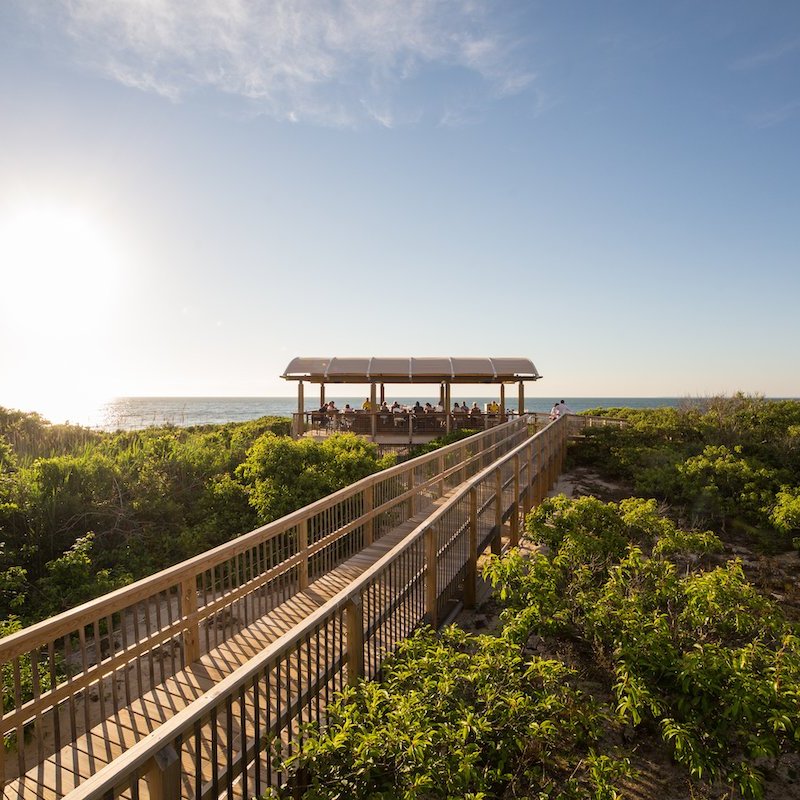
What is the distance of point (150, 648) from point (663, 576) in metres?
4.22

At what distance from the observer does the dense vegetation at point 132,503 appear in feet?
25.6

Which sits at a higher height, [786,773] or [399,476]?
[399,476]

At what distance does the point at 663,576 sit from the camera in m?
4.79

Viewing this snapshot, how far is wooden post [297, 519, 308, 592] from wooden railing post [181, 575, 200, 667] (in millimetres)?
1254

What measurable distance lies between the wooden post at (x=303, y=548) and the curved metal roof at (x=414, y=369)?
1547 cm

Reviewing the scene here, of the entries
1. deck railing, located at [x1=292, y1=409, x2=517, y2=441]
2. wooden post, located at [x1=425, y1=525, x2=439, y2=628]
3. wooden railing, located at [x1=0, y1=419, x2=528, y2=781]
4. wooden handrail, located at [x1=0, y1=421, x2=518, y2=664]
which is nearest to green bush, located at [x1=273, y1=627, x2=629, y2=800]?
wooden railing, located at [x1=0, y1=419, x2=528, y2=781]

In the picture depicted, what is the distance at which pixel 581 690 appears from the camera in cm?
424

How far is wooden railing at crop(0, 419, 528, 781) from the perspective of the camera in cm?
313

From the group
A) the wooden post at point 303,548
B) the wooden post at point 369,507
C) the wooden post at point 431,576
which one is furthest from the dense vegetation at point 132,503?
the wooden post at point 431,576

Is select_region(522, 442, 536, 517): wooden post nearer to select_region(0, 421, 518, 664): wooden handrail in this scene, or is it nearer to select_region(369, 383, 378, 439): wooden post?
select_region(0, 421, 518, 664): wooden handrail

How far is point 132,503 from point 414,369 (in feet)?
41.8

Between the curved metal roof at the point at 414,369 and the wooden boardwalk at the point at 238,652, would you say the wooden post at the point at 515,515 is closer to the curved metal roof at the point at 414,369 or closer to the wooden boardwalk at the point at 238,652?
the wooden boardwalk at the point at 238,652

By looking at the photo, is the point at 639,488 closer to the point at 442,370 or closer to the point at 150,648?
the point at 442,370

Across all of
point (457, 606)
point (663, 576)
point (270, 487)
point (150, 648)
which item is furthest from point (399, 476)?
point (150, 648)
